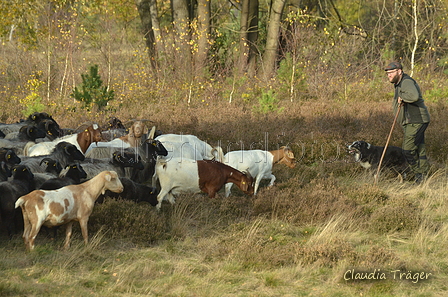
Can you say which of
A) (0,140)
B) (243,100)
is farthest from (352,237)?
(243,100)

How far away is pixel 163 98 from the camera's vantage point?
18.7 metres

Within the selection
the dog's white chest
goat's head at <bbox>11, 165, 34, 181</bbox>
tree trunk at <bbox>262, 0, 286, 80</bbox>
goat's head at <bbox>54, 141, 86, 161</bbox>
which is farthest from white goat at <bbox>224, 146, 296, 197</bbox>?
tree trunk at <bbox>262, 0, 286, 80</bbox>

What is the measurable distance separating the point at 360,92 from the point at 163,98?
23.5ft

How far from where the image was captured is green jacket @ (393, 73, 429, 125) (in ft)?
34.0

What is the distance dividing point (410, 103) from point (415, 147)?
0.89 metres

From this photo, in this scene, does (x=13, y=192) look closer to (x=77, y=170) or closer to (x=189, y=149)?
(x=77, y=170)

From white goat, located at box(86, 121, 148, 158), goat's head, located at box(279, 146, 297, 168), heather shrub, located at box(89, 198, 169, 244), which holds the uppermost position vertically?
white goat, located at box(86, 121, 148, 158)

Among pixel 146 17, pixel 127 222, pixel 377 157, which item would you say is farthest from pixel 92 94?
pixel 127 222

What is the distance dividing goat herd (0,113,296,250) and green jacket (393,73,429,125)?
8.09 feet

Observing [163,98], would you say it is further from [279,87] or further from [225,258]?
[225,258]

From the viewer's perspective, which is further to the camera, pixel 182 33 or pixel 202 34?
pixel 202 34

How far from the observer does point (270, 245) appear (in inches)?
298

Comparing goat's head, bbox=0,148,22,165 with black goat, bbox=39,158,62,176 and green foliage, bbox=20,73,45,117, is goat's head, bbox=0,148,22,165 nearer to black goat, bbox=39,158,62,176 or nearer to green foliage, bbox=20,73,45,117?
black goat, bbox=39,158,62,176

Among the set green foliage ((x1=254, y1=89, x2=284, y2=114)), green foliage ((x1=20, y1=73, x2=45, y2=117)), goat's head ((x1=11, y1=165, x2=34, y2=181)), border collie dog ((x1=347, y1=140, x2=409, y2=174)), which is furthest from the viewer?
green foliage ((x1=254, y1=89, x2=284, y2=114))
